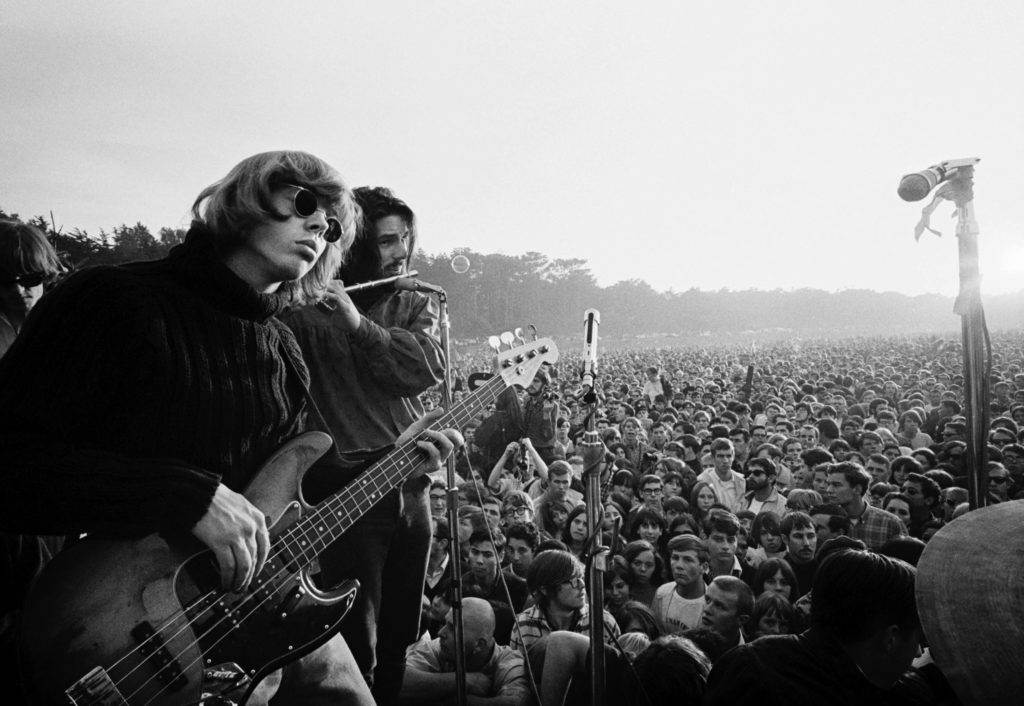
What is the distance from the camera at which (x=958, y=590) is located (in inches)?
52.6

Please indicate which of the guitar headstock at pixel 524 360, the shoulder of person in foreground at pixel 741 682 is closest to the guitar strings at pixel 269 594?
the guitar headstock at pixel 524 360

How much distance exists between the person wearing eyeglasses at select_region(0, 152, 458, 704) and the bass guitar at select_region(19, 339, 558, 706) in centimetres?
8

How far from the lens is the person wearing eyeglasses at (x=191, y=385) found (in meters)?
1.32

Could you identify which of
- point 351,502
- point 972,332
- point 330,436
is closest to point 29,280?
point 330,436

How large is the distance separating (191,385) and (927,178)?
2911 millimetres

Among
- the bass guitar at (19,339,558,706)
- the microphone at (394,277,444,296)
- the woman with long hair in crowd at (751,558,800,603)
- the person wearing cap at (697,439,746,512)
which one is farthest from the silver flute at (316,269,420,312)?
the person wearing cap at (697,439,746,512)

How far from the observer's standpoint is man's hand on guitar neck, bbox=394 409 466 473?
2271 mm

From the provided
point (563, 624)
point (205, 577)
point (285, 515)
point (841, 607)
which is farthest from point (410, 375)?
point (563, 624)

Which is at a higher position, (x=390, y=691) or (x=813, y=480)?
(x=390, y=691)

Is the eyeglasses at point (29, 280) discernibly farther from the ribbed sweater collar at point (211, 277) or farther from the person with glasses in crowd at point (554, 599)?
the person with glasses in crowd at point (554, 599)

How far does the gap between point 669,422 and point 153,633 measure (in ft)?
39.5

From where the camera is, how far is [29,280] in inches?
82.7

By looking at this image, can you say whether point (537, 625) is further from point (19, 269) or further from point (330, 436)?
point (19, 269)

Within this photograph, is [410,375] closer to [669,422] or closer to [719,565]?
[719,565]
